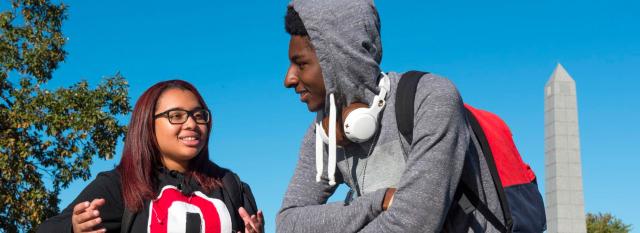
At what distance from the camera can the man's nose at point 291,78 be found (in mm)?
2980

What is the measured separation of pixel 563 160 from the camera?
67.2 feet

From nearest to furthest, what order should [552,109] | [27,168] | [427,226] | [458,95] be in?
[427,226] < [458,95] < [27,168] < [552,109]

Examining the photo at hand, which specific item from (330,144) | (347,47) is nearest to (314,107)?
(330,144)

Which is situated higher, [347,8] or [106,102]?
[106,102]

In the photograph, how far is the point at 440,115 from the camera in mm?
2656

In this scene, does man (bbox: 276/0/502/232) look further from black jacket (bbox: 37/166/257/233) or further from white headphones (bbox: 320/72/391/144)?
black jacket (bbox: 37/166/257/233)

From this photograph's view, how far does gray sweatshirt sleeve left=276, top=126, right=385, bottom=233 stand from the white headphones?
196 mm

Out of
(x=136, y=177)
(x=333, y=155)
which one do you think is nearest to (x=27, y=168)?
(x=136, y=177)

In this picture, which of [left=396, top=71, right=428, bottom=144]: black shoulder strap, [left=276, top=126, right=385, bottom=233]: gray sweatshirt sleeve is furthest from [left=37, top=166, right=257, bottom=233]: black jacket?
[left=396, top=71, right=428, bottom=144]: black shoulder strap

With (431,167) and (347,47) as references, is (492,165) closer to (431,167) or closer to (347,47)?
(431,167)

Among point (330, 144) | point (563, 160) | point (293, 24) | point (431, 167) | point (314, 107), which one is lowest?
point (431, 167)

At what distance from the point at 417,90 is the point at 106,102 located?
1273cm

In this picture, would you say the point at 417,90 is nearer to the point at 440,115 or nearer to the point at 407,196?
the point at 440,115

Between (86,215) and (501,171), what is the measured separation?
5.16 ft
